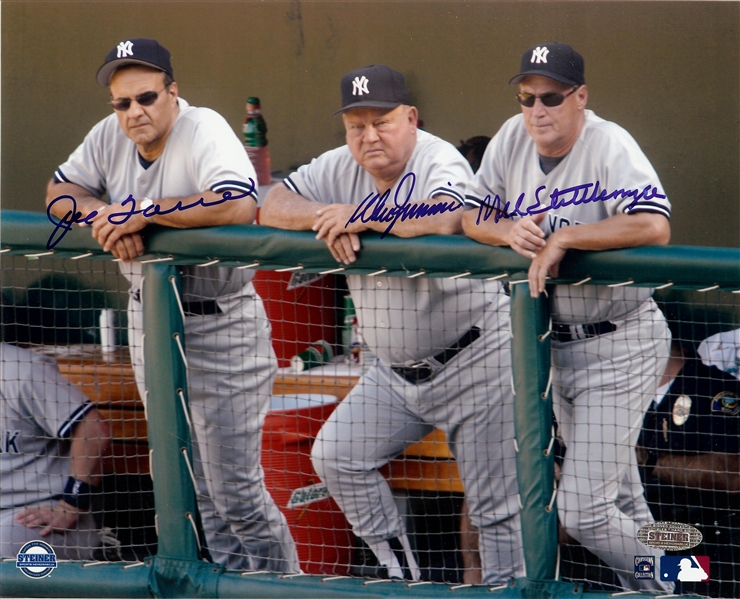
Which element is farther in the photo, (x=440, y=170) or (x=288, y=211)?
(x=440, y=170)

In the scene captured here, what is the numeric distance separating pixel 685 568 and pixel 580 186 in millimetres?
845

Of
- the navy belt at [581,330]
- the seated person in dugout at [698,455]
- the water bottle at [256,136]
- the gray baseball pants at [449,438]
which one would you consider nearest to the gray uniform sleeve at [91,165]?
the water bottle at [256,136]

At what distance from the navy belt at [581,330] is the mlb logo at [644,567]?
1.57ft

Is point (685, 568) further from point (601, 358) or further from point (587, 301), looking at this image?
Result: point (587, 301)

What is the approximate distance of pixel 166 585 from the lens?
1913mm

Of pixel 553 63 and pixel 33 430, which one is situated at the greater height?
pixel 553 63

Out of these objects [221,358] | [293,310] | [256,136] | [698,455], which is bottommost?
[698,455]

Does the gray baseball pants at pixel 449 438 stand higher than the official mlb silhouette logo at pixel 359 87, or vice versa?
the official mlb silhouette logo at pixel 359 87

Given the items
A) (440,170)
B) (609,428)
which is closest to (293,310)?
(440,170)

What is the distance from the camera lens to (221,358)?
86.0 inches

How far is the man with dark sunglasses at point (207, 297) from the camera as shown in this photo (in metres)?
2.12

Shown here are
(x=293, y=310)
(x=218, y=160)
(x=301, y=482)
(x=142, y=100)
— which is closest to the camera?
(x=218, y=160)
